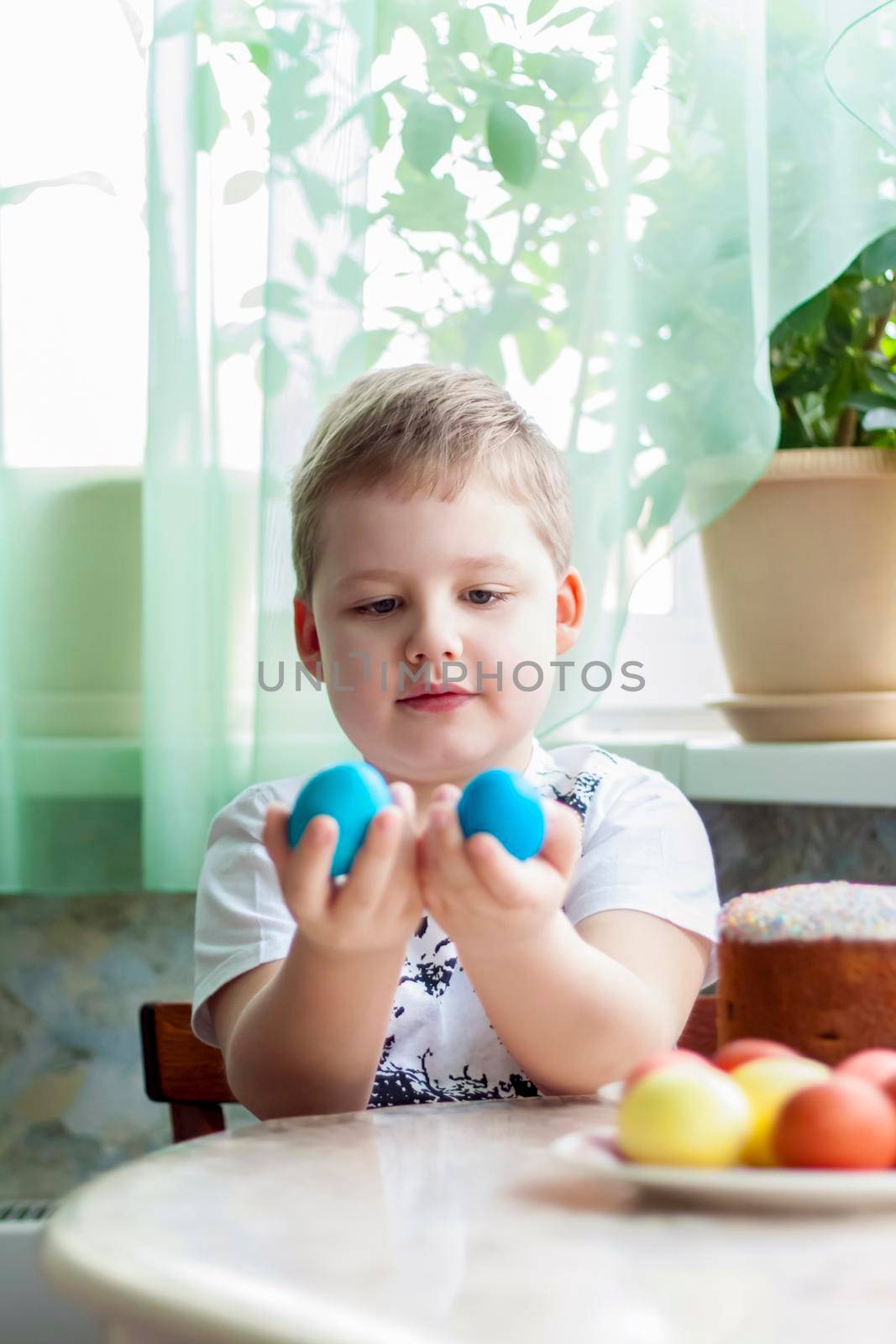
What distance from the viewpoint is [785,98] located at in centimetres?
121

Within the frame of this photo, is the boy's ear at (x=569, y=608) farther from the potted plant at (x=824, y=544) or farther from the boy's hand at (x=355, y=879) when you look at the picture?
the boy's hand at (x=355, y=879)

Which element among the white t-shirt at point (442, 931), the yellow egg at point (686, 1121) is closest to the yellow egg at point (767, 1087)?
the yellow egg at point (686, 1121)

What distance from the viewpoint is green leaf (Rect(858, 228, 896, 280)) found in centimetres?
123

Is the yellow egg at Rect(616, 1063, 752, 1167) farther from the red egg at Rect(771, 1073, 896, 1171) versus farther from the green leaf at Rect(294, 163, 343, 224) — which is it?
the green leaf at Rect(294, 163, 343, 224)

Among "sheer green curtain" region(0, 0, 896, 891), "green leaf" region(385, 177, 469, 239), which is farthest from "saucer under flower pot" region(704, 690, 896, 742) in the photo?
"green leaf" region(385, 177, 469, 239)

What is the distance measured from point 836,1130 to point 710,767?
3.03 ft

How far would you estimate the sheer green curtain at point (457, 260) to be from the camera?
120 centimetres

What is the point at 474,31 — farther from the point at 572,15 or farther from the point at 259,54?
the point at 259,54

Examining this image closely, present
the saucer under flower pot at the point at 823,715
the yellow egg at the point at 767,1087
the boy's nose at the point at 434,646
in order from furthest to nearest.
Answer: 1. the saucer under flower pot at the point at 823,715
2. the boy's nose at the point at 434,646
3. the yellow egg at the point at 767,1087

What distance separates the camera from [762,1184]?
0.41 metres

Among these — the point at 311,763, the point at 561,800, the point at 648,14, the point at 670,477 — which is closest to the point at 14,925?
the point at 311,763

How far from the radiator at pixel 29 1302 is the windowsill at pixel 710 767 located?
0.43 m

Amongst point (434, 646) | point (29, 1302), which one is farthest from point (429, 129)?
point (29, 1302)

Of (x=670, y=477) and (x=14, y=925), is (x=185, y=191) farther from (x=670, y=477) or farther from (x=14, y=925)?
(x=14, y=925)
